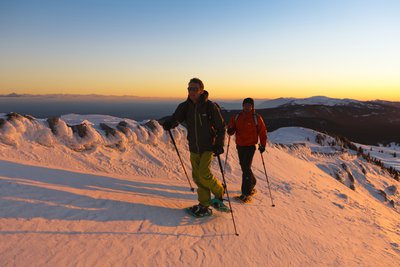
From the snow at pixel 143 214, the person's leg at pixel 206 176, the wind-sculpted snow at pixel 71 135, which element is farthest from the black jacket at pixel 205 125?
the wind-sculpted snow at pixel 71 135

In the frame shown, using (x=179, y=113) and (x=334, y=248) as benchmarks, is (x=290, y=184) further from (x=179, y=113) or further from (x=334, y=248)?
(x=179, y=113)

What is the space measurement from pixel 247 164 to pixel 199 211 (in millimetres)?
1994

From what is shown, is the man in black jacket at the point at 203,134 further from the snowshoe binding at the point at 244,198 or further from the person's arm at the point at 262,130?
the person's arm at the point at 262,130

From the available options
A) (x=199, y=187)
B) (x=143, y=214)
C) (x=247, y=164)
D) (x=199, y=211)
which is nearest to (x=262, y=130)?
(x=247, y=164)

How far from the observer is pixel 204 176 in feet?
19.1

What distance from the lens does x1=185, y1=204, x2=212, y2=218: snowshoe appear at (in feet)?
18.9

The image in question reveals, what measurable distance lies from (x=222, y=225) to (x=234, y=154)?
5.61 meters

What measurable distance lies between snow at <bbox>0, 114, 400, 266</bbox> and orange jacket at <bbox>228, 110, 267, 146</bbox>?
153 centimetres

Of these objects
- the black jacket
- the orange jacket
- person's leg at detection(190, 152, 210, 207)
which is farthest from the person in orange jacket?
person's leg at detection(190, 152, 210, 207)

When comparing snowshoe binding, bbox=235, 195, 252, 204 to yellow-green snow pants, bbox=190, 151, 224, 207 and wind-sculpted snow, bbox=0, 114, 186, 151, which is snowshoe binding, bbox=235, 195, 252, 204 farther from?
wind-sculpted snow, bbox=0, 114, 186, 151

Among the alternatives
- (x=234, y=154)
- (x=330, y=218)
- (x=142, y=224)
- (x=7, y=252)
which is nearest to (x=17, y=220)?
(x=7, y=252)

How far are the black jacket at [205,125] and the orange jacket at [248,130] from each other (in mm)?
1467

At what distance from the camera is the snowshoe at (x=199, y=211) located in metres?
5.77

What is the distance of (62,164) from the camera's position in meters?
7.41
